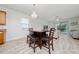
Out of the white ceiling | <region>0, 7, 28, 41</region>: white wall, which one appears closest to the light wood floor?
Answer: <region>0, 7, 28, 41</region>: white wall

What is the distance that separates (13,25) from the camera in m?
5.85

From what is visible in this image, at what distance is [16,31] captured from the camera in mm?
6273

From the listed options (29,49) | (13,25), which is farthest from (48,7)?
(13,25)

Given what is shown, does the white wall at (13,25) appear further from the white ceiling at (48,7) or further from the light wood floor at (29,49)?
the light wood floor at (29,49)

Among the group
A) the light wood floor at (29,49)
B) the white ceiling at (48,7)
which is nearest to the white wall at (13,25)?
the white ceiling at (48,7)

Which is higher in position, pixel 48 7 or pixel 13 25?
pixel 48 7

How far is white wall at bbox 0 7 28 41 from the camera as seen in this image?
5303 mm

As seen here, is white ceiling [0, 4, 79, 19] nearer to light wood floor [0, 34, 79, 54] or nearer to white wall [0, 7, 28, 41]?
white wall [0, 7, 28, 41]

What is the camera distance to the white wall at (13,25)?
5.30m

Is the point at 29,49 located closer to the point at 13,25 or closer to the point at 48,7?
the point at 48,7

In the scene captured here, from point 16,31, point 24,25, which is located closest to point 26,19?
point 24,25
